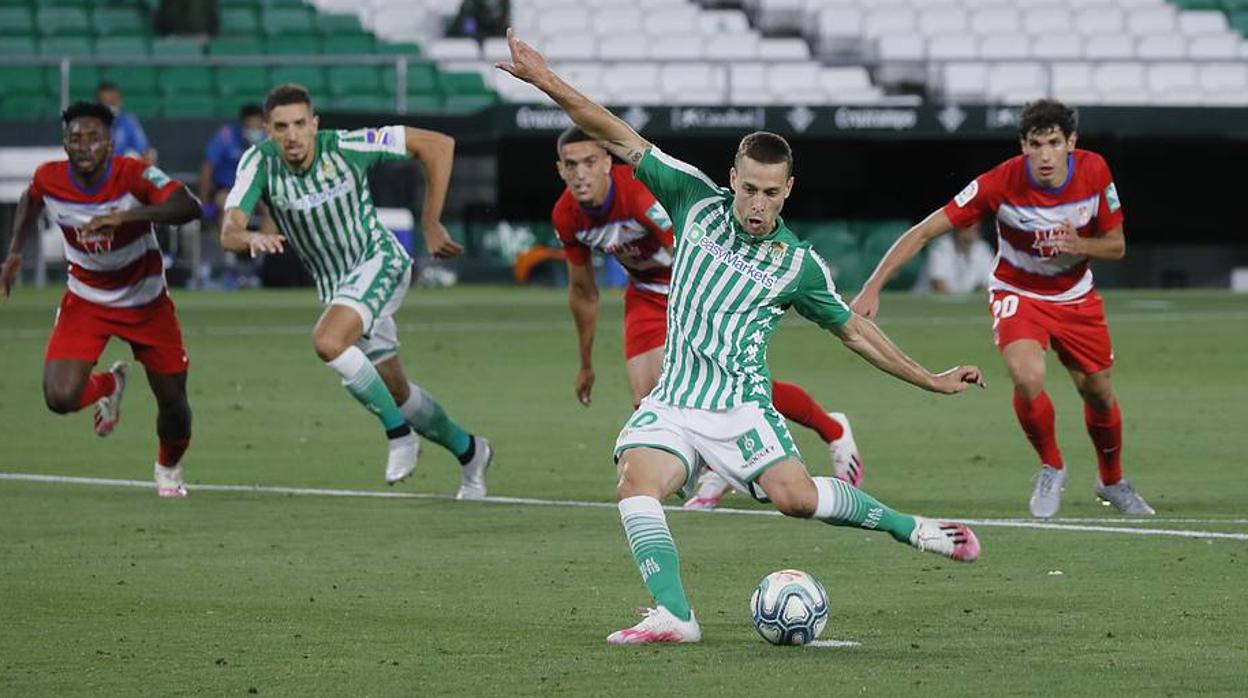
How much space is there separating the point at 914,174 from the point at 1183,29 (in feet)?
19.3

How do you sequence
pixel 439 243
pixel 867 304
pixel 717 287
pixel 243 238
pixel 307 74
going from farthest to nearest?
pixel 307 74
pixel 439 243
pixel 243 238
pixel 867 304
pixel 717 287

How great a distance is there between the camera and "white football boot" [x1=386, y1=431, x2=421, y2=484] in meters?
12.1

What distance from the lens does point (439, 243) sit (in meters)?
11.5

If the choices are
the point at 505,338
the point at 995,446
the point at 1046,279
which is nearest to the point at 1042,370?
the point at 1046,279

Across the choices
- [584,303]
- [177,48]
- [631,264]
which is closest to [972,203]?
[631,264]

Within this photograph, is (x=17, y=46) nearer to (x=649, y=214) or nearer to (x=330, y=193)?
(x=330, y=193)

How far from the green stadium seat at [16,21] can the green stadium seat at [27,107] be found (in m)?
1.60

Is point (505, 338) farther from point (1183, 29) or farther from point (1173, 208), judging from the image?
point (1183, 29)

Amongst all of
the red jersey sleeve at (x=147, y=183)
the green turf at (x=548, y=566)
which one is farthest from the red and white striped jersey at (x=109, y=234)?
the green turf at (x=548, y=566)

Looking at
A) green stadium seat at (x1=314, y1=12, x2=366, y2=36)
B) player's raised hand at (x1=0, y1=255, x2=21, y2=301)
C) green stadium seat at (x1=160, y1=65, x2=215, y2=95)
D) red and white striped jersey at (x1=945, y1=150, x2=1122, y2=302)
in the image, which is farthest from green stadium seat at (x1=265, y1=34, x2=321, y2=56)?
red and white striped jersey at (x1=945, y1=150, x2=1122, y2=302)

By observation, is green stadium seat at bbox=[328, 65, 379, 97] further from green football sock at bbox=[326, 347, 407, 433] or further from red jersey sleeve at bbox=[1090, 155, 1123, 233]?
red jersey sleeve at bbox=[1090, 155, 1123, 233]

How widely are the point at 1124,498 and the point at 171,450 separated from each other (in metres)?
4.95

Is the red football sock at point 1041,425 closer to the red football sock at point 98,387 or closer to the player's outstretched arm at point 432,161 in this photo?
the player's outstretched arm at point 432,161

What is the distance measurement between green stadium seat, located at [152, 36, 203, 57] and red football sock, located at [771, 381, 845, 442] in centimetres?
2198
